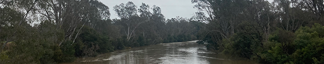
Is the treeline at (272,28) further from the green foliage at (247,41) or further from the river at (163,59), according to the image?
the river at (163,59)

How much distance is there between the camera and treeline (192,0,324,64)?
11.4 metres

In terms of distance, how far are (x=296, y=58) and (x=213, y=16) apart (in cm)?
1924

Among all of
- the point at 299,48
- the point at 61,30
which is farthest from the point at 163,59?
the point at 299,48

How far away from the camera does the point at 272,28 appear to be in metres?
19.8

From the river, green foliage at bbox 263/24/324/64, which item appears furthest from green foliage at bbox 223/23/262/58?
green foliage at bbox 263/24/324/64

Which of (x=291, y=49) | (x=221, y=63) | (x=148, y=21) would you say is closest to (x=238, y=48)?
(x=221, y=63)

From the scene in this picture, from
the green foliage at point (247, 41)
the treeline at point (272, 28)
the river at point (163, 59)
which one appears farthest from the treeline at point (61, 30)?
the green foliage at point (247, 41)

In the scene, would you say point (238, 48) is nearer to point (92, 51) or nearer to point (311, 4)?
point (311, 4)

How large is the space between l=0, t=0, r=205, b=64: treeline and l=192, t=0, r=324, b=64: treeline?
4.84 m

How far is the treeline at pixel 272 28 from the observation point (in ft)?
37.2

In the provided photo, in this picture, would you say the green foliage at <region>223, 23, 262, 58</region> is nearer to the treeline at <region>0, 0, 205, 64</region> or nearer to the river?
the river

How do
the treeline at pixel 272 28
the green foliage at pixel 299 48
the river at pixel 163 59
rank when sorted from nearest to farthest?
1. the green foliage at pixel 299 48
2. the treeline at pixel 272 28
3. the river at pixel 163 59

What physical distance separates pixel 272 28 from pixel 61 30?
17930 mm

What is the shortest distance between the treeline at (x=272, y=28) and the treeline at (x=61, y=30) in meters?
4.84
